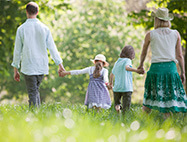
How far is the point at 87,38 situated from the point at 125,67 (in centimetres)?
1582

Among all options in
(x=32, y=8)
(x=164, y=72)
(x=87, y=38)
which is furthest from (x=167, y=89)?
(x=87, y=38)

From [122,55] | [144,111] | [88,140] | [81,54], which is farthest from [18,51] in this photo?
[81,54]

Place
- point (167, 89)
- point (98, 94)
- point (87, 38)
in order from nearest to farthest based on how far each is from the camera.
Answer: point (167, 89), point (98, 94), point (87, 38)

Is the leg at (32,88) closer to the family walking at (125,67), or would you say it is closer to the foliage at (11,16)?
the family walking at (125,67)

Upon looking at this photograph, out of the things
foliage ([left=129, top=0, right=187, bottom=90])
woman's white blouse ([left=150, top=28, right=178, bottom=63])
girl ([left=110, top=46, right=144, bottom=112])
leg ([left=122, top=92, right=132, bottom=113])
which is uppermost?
foliage ([left=129, top=0, right=187, bottom=90])

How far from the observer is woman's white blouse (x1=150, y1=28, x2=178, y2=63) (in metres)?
5.10

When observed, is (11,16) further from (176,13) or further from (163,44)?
(163,44)

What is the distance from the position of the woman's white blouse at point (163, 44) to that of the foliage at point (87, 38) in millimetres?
15369

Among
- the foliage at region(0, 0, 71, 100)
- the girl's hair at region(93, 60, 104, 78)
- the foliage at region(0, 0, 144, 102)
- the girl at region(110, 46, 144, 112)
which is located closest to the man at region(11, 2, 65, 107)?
the girl's hair at region(93, 60, 104, 78)

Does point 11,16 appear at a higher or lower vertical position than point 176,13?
higher

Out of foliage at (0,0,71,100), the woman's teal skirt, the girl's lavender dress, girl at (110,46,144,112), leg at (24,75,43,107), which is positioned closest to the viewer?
the woman's teal skirt

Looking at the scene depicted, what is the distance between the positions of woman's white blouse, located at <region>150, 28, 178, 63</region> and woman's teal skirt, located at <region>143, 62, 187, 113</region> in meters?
0.10

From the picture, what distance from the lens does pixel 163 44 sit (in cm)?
514

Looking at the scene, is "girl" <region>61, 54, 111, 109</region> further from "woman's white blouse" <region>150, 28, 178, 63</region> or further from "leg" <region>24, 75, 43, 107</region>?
"woman's white blouse" <region>150, 28, 178, 63</region>
